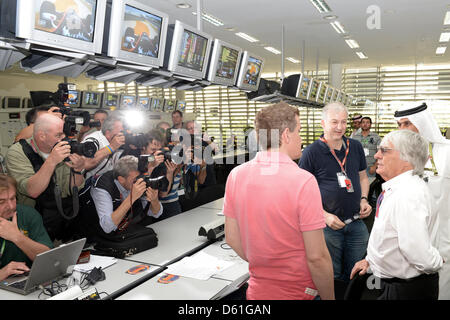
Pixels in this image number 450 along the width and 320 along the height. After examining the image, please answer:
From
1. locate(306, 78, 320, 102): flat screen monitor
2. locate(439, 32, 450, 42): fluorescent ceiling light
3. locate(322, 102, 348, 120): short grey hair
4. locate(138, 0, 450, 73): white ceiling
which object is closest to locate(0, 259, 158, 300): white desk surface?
locate(322, 102, 348, 120): short grey hair

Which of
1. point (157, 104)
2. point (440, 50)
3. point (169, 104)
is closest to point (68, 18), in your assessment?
point (157, 104)

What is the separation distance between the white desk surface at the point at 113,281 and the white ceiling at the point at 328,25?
381 cm

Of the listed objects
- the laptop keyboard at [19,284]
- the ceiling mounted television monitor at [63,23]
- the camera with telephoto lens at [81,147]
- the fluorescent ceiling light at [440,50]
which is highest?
the fluorescent ceiling light at [440,50]

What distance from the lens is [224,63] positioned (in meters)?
4.13

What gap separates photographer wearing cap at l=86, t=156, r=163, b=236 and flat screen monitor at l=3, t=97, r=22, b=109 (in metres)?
6.59

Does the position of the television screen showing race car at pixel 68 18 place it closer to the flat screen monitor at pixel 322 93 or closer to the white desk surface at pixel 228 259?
the white desk surface at pixel 228 259

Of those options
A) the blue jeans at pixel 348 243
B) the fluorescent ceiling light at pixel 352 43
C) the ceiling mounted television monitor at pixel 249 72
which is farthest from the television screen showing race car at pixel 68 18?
the fluorescent ceiling light at pixel 352 43

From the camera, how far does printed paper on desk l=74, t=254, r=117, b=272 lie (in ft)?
7.58

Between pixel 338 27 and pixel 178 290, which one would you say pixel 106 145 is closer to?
pixel 178 290

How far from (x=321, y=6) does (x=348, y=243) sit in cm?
380

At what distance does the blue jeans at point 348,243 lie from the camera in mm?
2795

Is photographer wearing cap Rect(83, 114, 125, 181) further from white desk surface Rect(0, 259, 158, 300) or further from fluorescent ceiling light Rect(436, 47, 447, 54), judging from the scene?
fluorescent ceiling light Rect(436, 47, 447, 54)

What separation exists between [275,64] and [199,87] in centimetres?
694
